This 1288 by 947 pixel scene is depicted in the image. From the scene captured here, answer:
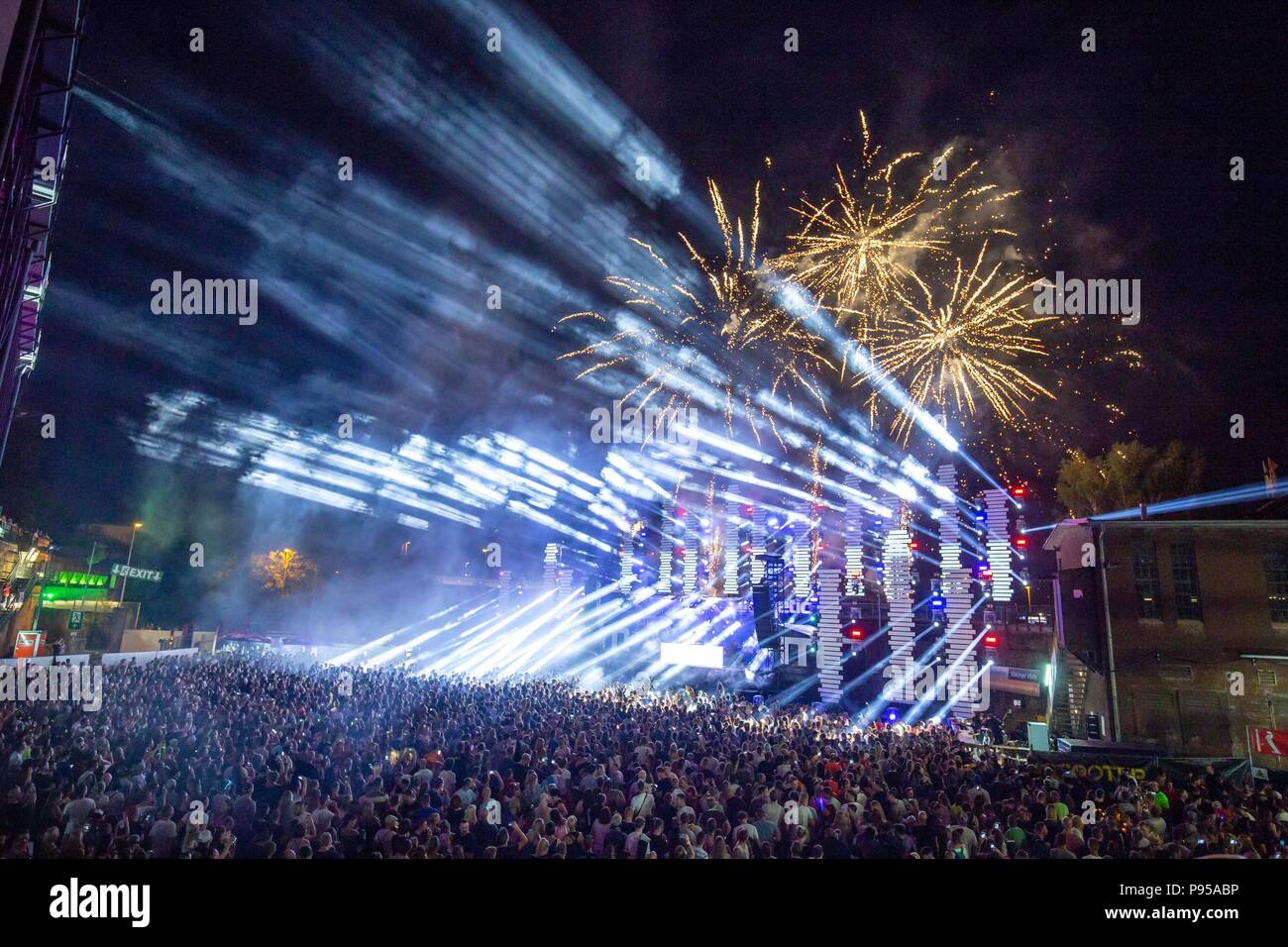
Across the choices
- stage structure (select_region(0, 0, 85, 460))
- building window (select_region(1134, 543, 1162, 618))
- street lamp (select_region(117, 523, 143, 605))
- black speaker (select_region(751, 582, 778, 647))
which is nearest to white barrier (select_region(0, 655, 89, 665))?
stage structure (select_region(0, 0, 85, 460))

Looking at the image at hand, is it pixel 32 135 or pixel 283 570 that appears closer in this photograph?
pixel 32 135

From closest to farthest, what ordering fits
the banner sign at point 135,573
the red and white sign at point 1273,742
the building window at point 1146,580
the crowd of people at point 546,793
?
the crowd of people at point 546,793
the red and white sign at point 1273,742
the building window at point 1146,580
the banner sign at point 135,573

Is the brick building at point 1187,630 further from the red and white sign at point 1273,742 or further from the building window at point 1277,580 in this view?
the red and white sign at point 1273,742

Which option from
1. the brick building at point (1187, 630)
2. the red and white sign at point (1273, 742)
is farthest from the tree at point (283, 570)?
the red and white sign at point (1273, 742)

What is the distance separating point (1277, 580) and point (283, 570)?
4853 centimetres

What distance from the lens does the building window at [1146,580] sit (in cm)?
1767

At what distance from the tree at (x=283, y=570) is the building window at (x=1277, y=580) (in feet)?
155

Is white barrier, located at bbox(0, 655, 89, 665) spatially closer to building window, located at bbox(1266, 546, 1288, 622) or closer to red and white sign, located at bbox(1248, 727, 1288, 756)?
red and white sign, located at bbox(1248, 727, 1288, 756)

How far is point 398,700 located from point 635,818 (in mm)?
11110

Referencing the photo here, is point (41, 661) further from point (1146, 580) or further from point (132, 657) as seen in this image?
point (1146, 580)

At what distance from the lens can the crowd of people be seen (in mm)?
6820

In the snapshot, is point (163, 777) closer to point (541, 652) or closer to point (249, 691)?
point (249, 691)

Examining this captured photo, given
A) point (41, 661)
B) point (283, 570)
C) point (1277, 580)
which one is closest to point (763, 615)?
point (1277, 580)

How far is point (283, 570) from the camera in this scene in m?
43.1
